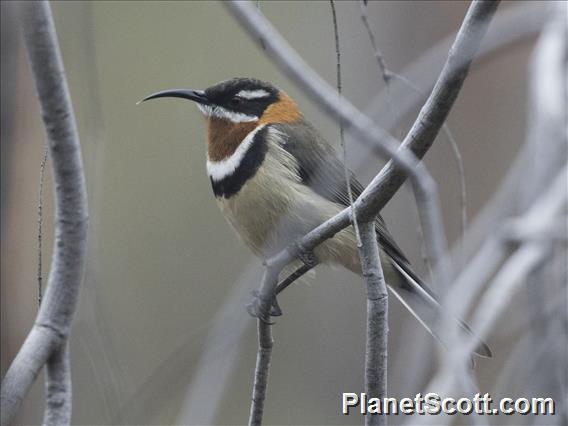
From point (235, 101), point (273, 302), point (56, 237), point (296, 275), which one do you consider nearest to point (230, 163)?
point (235, 101)

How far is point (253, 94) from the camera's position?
377 centimetres

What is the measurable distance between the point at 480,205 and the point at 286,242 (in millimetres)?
3027

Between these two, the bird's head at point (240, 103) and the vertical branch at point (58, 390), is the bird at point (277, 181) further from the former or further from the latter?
the vertical branch at point (58, 390)

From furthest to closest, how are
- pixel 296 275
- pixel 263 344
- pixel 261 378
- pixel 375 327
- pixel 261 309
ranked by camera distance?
1. pixel 296 275
2. pixel 261 309
3. pixel 263 344
4. pixel 261 378
5. pixel 375 327

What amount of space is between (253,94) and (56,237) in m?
2.04

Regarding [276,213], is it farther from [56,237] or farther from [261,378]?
[56,237]

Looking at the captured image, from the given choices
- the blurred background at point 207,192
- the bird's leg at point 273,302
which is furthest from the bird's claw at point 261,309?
the blurred background at point 207,192

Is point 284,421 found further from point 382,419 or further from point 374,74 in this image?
point 382,419

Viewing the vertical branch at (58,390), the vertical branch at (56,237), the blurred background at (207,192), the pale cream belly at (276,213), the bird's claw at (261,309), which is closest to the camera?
the vertical branch at (56,237)

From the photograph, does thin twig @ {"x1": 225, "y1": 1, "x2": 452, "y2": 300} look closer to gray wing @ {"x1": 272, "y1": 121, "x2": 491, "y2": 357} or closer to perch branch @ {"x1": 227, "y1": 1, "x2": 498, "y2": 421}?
perch branch @ {"x1": 227, "y1": 1, "x2": 498, "y2": 421}

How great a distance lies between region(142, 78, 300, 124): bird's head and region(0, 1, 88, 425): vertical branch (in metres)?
1.87

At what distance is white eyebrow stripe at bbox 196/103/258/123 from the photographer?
12.1 feet

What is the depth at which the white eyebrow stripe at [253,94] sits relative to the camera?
375 centimetres

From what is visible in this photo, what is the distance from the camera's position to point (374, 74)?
22.1 feet
